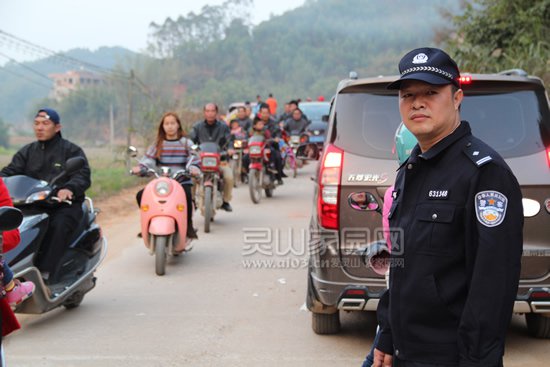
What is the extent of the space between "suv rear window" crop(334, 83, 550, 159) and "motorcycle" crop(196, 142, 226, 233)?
5.66 m

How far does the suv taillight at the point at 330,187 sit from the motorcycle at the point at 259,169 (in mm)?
8233

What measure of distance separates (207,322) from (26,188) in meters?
1.83

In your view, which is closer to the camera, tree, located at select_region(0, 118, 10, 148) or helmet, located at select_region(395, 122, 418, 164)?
helmet, located at select_region(395, 122, 418, 164)

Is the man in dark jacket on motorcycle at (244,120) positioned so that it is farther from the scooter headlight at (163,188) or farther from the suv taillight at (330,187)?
the suv taillight at (330,187)

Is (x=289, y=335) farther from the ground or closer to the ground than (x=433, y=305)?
closer to the ground

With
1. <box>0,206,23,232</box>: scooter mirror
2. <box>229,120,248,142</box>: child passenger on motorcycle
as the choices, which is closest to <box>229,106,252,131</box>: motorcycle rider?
<box>229,120,248,142</box>: child passenger on motorcycle

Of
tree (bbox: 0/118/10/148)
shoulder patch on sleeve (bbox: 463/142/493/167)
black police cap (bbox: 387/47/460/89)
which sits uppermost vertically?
black police cap (bbox: 387/47/460/89)

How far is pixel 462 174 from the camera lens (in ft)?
7.70

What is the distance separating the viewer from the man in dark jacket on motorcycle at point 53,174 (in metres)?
6.32

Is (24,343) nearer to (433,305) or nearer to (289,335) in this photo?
(289,335)

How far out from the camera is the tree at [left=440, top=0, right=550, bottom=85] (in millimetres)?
18656

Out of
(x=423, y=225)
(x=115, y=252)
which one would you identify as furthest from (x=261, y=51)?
(x=423, y=225)

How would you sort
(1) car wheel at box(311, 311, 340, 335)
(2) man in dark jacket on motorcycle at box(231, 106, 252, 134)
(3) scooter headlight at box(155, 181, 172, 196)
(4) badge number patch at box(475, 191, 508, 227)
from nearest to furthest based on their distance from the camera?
(4) badge number patch at box(475, 191, 508, 227)
(1) car wheel at box(311, 311, 340, 335)
(3) scooter headlight at box(155, 181, 172, 196)
(2) man in dark jacket on motorcycle at box(231, 106, 252, 134)

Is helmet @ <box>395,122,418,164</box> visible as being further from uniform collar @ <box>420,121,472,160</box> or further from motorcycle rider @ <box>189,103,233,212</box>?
motorcycle rider @ <box>189,103,233,212</box>
